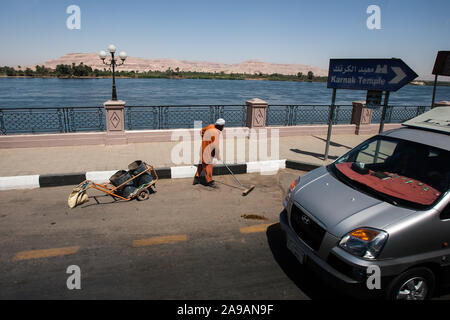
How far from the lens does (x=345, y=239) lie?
2930 millimetres

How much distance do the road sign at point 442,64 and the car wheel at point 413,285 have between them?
24.1ft

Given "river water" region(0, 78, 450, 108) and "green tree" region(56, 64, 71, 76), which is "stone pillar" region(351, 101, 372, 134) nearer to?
"river water" region(0, 78, 450, 108)

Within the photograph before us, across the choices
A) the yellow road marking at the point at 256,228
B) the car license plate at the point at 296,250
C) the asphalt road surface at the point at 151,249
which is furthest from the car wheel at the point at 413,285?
the yellow road marking at the point at 256,228

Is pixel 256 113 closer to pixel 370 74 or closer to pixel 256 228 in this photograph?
pixel 370 74

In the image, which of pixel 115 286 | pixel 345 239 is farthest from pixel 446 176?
pixel 115 286

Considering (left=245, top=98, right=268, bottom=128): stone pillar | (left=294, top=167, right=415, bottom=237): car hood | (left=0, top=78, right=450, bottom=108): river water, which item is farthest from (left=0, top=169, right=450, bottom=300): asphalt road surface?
(left=0, top=78, right=450, bottom=108): river water

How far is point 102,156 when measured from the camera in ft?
27.2

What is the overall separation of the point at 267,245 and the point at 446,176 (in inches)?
92.6

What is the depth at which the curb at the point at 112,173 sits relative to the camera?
612 centimetres

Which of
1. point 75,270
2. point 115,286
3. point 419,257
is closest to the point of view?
point 419,257

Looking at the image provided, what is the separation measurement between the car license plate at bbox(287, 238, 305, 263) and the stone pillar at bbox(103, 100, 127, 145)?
750 cm

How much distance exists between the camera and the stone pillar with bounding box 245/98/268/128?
10594 millimetres
